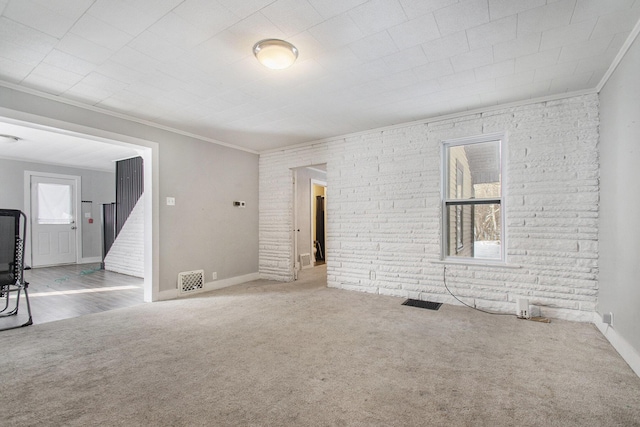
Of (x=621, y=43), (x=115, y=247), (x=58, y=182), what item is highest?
(x=621, y=43)

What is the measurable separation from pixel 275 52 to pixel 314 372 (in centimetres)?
244

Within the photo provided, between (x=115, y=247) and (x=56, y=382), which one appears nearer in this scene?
(x=56, y=382)

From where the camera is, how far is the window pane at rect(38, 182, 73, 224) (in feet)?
23.6

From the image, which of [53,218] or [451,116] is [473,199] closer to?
[451,116]

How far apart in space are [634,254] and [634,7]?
1713mm

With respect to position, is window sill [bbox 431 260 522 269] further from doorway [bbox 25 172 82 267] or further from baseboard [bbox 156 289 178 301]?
doorway [bbox 25 172 82 267]

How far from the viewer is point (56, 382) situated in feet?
6.86

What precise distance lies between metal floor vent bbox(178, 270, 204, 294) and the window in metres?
3.67

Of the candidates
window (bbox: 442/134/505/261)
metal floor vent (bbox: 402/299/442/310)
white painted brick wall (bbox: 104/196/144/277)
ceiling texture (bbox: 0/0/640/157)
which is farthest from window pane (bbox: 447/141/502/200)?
white painted brick wall (bbox: 104/196/144/277)

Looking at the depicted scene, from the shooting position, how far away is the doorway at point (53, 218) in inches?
277

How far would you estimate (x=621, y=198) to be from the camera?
8.35ft

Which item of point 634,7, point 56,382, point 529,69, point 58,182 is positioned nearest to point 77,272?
point 58,182

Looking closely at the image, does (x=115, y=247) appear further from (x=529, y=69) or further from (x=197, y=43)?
(x=529, y=69)

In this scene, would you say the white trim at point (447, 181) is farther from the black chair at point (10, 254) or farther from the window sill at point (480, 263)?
the black chair at point (10, 254)
